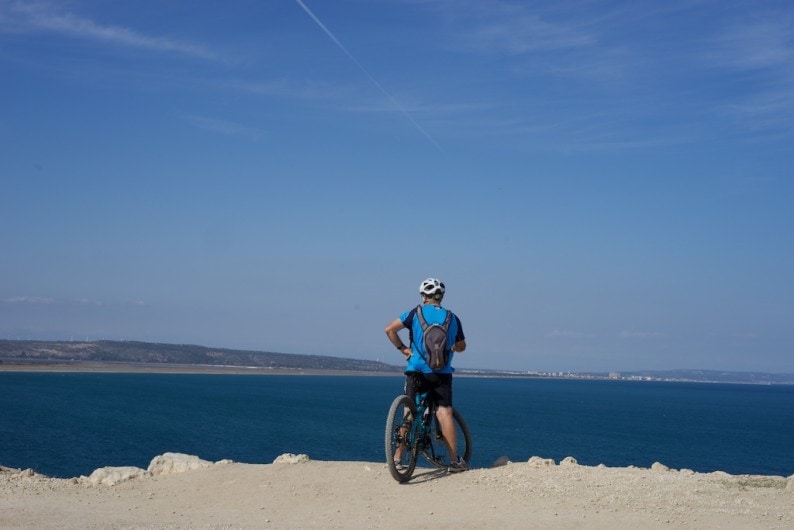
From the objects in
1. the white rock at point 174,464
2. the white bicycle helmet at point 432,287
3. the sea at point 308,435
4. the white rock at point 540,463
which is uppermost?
the white bicycle helmet at point 432,287

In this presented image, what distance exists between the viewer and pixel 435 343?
10656 millimetres

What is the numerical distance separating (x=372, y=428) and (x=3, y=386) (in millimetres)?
81383

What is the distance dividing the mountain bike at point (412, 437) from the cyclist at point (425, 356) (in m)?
0.11

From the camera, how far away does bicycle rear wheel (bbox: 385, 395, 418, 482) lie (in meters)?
10.3

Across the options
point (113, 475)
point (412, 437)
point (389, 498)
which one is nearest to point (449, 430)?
point (412, 437)

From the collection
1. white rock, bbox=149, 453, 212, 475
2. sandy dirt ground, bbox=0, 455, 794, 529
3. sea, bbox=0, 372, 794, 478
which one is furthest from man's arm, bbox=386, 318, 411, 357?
sea, bbox=0, 372, 794, 478

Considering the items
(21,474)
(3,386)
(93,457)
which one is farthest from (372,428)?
(3,386)

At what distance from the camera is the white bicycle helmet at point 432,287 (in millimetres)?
11008

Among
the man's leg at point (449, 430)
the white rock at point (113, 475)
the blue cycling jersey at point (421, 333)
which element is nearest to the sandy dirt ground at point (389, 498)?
the white rock at point (113, 475)

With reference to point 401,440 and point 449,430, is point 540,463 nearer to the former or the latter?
point 449,430

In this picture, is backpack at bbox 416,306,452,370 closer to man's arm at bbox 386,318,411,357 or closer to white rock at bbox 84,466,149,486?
man's arm at bbox 386,318,411,357

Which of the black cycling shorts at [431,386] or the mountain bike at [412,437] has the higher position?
the black cycling shorts at [431,386]

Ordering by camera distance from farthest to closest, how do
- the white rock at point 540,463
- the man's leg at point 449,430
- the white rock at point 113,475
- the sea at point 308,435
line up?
1. the sea at point 308,435
2. the white rock at point 113,475
3. the white rock at point 540,463
4. the man's leg at point 449,430

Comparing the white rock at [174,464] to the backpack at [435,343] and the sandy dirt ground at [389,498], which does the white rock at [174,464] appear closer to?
the sandy dirt ground at [389,498]
